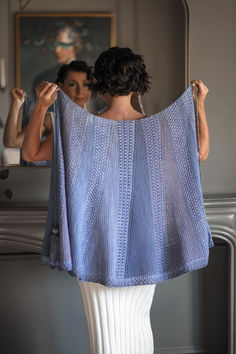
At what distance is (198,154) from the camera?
4.82 ft

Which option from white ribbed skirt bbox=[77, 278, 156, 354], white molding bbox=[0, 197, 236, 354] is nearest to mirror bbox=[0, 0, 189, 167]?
white molding bbox=[0, 197, 236, 354]

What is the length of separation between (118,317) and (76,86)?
110 centimetres

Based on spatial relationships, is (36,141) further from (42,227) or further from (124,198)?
(42,227)

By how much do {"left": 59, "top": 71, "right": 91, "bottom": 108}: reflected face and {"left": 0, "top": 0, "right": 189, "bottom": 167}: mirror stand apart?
0.16ft

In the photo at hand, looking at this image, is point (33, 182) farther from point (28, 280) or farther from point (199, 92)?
point (199, 92)

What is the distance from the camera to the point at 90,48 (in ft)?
6.83

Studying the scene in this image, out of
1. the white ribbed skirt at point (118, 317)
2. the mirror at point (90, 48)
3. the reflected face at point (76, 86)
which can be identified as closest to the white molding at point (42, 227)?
the mirror at point (90, 48)

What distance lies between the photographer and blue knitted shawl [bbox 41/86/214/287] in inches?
51.6

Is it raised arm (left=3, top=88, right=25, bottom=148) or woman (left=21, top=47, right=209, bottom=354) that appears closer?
woman (left=21, top=47, right=209, bottom=354)

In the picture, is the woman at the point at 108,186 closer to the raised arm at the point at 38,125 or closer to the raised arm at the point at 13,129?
the raised arm at the point at 38,125

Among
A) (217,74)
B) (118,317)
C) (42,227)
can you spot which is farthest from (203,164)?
(118,317)

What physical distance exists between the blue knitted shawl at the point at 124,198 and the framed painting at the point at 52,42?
806 millimetres

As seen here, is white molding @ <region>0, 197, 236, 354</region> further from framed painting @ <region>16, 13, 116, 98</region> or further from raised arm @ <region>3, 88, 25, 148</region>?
framed painting @ <region>16, 13, 116, 98</region>

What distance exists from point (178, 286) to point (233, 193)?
54 cm
